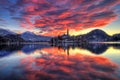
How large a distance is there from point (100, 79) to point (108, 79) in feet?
2.90

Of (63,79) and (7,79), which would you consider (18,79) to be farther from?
(63,79)

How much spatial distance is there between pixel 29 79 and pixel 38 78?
40.7 inches

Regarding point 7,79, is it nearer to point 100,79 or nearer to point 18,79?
point 18,79

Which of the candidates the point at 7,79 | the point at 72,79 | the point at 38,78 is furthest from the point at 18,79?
the point at 72,79

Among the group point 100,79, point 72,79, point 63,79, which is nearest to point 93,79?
point 100,79

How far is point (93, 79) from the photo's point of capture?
621 inches

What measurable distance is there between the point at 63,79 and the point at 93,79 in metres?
3.24

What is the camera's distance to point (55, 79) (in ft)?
52.7

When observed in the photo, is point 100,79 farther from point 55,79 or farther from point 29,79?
point 29,79

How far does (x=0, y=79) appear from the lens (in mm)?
15906

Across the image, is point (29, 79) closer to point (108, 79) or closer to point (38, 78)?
point (38, 78)

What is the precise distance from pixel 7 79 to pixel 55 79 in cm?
520

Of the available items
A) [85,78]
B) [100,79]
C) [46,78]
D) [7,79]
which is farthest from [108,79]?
[7,79]

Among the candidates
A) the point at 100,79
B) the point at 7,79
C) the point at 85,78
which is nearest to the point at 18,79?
the point at 7,79
